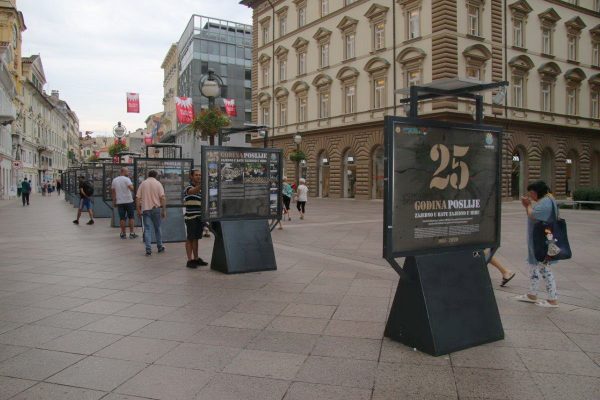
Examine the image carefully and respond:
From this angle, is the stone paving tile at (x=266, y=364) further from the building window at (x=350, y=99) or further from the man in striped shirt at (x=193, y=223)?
the building window at (x=350, y=99)

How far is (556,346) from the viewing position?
5.01 metres

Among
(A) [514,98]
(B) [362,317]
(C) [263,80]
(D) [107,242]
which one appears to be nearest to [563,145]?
(A) [514,98]

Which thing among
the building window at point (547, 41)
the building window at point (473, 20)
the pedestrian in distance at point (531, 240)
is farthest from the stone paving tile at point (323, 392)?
the building window at point (547, 41)

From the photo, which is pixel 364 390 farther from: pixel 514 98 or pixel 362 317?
pixel 514 98

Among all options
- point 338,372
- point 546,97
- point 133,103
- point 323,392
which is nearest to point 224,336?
point 338,372

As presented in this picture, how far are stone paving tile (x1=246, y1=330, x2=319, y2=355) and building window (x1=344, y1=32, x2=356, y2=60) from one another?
111 ft

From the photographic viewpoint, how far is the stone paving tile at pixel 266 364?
14.2ft

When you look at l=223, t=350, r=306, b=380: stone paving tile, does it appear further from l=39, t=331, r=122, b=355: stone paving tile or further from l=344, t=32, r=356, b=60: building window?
l=344, t=32, r=356, b=60: building window

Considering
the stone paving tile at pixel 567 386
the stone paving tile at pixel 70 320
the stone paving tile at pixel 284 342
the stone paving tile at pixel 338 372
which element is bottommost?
the stone paving tile at pixel 567 386

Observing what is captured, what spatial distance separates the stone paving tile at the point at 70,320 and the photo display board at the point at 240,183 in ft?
9.24

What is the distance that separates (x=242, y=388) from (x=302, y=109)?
3914cm

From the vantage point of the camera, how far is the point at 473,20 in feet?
103

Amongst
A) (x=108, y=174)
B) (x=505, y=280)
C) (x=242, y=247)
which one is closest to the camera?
(x=505, y=280)

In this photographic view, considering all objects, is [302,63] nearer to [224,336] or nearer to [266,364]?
[224,336]
